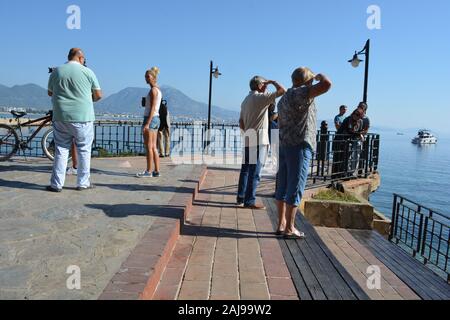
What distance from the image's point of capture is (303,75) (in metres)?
3.75

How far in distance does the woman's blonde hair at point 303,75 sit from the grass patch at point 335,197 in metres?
3.14

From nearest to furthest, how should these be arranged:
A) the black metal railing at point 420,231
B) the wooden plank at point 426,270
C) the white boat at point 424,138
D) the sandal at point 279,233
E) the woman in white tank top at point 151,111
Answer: the wooden plank at point 426,270 < the sandal at point 279,233 < the black metal railing at point 420,231 < the woman in white tank top at point 151,111 < the white boat at point 424,138

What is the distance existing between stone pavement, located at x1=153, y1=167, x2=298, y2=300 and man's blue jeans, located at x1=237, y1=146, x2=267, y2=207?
0.23 metres

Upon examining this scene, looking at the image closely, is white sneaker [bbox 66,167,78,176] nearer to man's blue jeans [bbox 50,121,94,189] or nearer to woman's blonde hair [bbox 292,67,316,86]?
man's blue jeans [bbox 50,121,94,189]

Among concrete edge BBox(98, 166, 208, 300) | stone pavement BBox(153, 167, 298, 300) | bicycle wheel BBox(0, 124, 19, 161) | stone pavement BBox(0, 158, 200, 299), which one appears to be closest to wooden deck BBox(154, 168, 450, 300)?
stone pavement BBox(153, 167, 298, 300)

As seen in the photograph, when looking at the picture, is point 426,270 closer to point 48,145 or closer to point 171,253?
point 171,253

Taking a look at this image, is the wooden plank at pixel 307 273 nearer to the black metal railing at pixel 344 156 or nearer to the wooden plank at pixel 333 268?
the wooden plank at pixel 333 268

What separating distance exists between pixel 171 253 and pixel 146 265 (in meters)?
0.74

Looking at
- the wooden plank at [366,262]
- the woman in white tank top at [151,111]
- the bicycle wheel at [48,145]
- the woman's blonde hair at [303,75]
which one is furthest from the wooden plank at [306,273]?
the bicycle wheel at [48,145]

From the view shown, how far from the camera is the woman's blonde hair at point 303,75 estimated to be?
12.3ft

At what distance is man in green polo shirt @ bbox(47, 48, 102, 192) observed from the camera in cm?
473

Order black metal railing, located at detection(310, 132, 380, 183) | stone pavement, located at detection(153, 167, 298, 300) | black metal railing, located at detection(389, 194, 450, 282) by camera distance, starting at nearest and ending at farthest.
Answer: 1. stone pavement, located at detection(153, 167, 298, 300)
2. black metal railing, located at detection(389, 194, 450, 282)
3. black metal railing, located at detection(310, 132, 380, 183)
